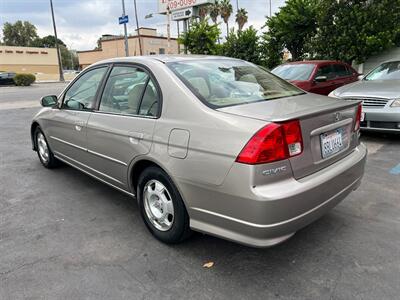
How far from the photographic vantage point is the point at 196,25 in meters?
18.6

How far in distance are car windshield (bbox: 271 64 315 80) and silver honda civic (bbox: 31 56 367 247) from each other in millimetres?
5903

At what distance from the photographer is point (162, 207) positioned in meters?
3.07

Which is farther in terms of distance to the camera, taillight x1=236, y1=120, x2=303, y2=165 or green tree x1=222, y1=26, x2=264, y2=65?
green tree x1=222, y1=26, x2=264, y2=65

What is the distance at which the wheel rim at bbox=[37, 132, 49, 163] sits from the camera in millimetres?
5391

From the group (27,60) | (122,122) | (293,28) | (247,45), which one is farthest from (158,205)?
(27,60)

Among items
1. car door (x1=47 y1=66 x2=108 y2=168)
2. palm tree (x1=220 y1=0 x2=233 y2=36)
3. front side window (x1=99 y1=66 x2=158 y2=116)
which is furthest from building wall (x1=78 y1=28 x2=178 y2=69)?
front side window (x1=99 y1=66 x2=158 y2=116)

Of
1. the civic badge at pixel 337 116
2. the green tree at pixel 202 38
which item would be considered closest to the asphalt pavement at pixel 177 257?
the civic badge at pixel 337 116

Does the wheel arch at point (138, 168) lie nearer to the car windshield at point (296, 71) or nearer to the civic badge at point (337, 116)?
the civic badge at point (337, 116)

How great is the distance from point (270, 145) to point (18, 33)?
98.5 m

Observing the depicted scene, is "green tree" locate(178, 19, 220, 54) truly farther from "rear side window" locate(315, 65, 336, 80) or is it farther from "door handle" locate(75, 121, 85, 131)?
"door handle" locate(75, 121, 85, 131)

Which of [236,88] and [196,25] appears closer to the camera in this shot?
[236,88]

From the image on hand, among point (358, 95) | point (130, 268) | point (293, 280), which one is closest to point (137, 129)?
point (130, 268)

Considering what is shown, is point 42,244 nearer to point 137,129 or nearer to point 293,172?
point 137,129

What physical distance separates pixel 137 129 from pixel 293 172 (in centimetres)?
143
